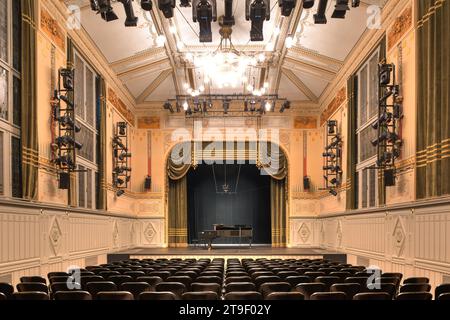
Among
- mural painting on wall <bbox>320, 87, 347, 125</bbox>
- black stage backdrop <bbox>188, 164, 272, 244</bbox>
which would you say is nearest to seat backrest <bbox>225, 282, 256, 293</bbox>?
mural painting on wall <bbox>320, 87, 347, 125</bbox>

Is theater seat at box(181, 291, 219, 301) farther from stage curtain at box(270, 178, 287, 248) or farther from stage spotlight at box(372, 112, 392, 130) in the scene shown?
stage curtain at box(270, 178, 287, 248)

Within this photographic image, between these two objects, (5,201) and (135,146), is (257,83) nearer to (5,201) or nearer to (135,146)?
(135,146)

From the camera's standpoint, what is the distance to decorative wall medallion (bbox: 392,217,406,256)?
10.5 meters

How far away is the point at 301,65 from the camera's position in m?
17.4

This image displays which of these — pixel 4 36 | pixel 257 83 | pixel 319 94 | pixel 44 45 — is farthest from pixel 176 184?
pixel 4 36

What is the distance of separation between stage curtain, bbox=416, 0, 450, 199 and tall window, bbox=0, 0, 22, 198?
798 centimetres

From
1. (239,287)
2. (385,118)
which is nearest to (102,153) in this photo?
(385,118)

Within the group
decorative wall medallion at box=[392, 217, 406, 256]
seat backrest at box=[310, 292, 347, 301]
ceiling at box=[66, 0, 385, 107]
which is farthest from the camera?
ceiling at box=[66, 0, 385, 107]

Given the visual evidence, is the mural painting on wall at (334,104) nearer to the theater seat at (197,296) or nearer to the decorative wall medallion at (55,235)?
the decorative wall medallion at (55,235)

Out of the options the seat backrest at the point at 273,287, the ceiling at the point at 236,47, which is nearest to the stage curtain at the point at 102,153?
the ceiling at the point at 236,47

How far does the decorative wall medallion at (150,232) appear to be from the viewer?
2100cm

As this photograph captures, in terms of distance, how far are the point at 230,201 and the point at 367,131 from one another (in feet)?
38.8

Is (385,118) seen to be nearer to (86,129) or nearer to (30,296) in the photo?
(86,129)

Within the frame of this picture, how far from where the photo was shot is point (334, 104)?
59.9 ft
